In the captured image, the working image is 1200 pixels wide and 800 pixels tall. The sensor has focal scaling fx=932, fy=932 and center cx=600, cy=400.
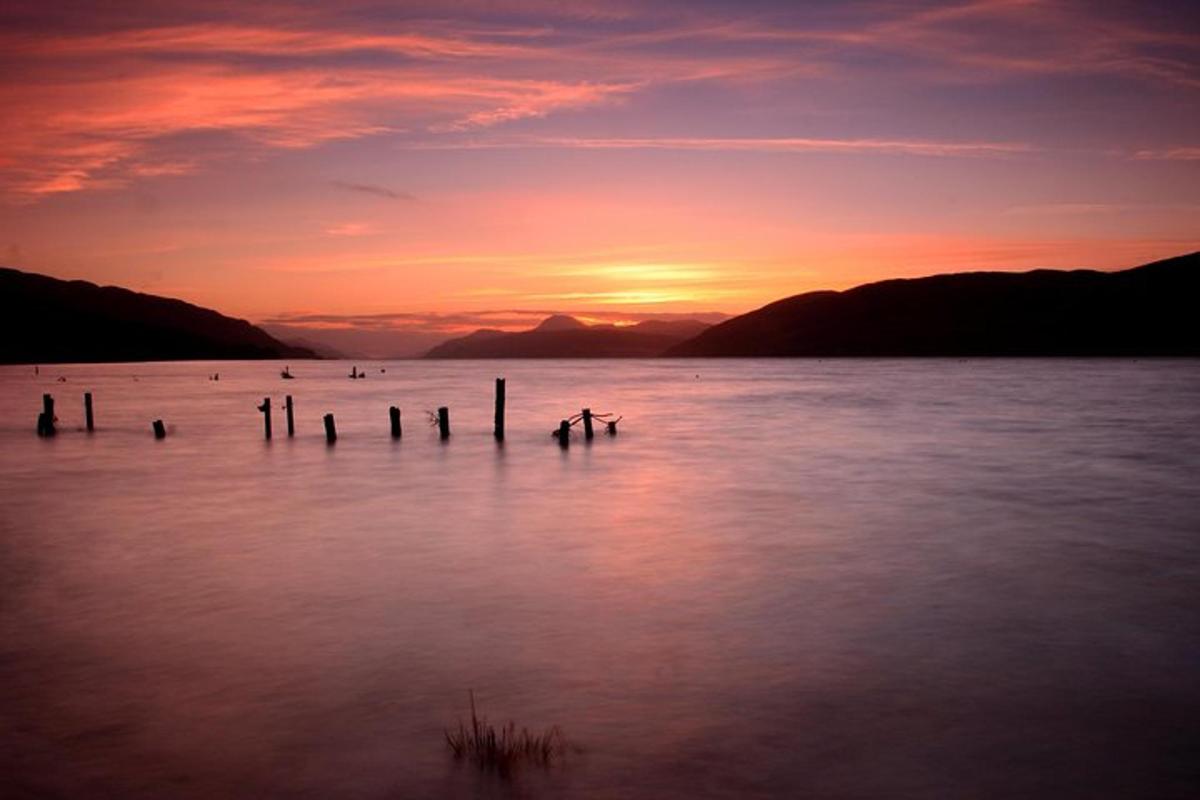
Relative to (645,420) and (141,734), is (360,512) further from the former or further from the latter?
(645,420)

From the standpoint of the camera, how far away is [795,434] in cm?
4353

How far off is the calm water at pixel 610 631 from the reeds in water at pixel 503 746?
21cm

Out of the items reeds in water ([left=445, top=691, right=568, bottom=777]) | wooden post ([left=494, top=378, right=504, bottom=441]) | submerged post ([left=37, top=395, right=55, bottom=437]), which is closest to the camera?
reeds in water ([left=445, top=691, right=568, bottom=777])

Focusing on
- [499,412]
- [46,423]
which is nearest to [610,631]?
[499,412]

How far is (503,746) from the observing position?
7.75 meters

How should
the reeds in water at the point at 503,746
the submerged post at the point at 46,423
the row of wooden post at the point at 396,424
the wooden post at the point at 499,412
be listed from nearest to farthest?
the reeds in water at the point at 503,746, the row of wooden post at the point at 396,424, the wooden post at the point at 499,412, the submerged post at the point at 46,423

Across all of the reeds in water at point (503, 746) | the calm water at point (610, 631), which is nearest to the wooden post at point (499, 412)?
the calm water at point (610, 631)

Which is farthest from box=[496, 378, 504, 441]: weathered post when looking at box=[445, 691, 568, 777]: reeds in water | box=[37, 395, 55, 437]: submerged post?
box=[445, 691, 568, 777]: reeds in water

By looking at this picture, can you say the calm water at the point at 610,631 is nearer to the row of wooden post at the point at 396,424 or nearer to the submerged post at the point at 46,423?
the row of wooden post at the point at 396,424

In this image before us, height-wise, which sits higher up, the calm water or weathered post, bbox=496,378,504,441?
weathered post, bbox=496,378,504,441

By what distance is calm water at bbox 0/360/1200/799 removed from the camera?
758 centimetres

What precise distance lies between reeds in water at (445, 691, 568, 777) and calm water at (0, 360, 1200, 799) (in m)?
0.21

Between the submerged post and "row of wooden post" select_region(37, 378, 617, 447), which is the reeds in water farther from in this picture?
the submerged post

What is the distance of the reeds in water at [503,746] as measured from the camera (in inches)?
296
